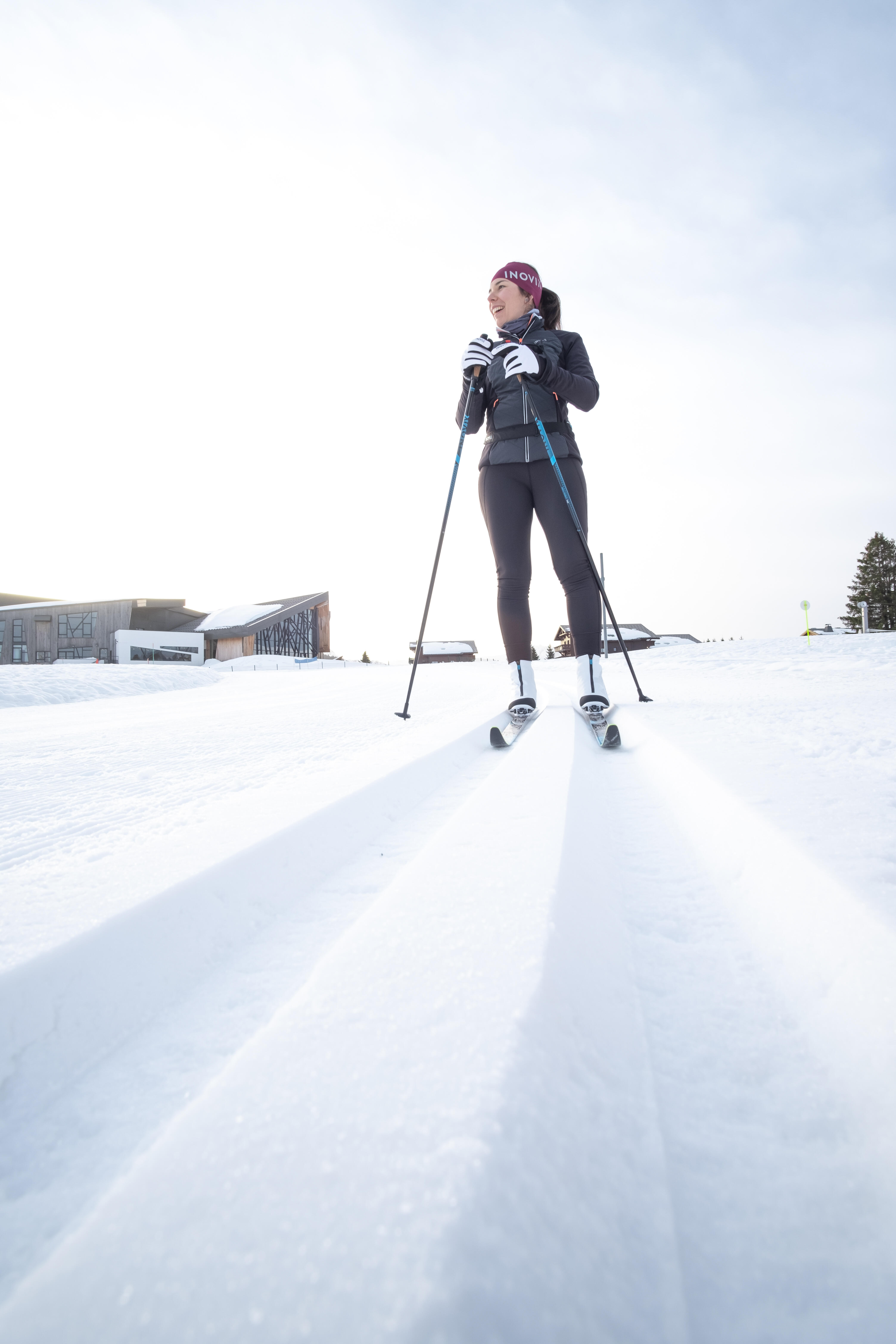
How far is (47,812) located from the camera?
930 millimetres

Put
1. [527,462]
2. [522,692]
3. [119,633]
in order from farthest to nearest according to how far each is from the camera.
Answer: [119,633] → [527,462] → [522,692]

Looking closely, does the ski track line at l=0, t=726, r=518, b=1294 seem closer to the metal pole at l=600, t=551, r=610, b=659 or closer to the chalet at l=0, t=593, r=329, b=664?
the metal pole at l=600, t=551, r=610, b=659

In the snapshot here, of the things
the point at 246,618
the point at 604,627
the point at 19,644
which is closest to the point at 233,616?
the point at 246,618

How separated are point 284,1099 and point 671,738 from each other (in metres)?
1.23

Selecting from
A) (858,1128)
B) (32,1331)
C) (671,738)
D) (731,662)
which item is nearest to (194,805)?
(32,1331)

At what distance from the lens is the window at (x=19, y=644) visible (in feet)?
85.3

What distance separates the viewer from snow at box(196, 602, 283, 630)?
27.7 metres

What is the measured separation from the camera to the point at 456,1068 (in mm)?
315

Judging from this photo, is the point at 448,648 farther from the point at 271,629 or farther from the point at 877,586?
the point at 877,586

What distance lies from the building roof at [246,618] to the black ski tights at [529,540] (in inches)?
1076

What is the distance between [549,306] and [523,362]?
72 centimetres

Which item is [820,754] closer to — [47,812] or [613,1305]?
[613,1305]

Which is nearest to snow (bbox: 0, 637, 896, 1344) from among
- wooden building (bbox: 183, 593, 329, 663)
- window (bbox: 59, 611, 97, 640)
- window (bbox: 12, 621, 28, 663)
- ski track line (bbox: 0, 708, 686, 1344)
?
ski track line (bbox: 0, 708, 686, 1344)

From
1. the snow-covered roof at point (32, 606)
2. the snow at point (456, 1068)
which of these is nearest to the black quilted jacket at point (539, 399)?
the snow at point (456, 1068)
